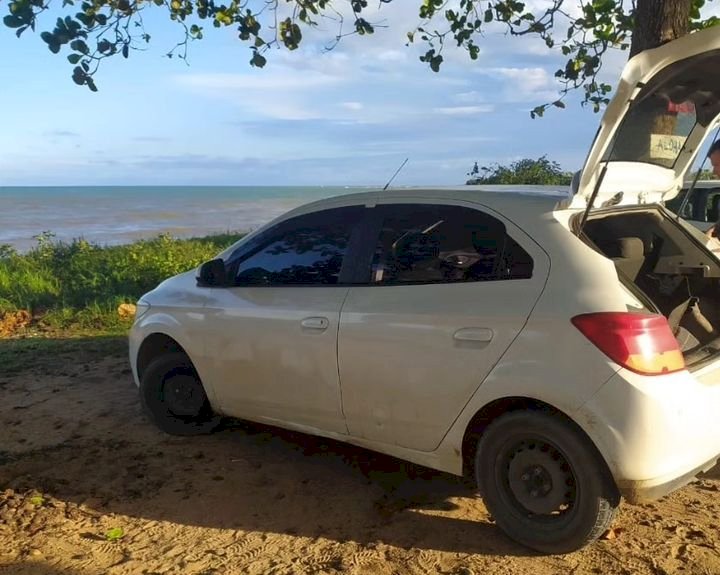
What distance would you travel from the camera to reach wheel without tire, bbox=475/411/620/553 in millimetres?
3133

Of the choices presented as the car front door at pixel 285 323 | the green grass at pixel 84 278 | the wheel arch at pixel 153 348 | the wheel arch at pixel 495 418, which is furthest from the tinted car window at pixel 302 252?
the green grass at pixel 84 278

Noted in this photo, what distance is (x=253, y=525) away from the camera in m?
3.75

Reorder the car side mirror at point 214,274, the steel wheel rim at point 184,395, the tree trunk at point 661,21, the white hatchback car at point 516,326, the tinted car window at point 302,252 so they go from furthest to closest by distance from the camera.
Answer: the tree trunk at point 661,21, the steel wheel rim at point 184,395, the car side mirror at point 214,274, the tinted car window at point 302,252, the white hatchback car at point 516,326

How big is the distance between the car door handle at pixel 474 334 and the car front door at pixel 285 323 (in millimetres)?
766

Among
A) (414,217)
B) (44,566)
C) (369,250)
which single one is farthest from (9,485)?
(414,217)

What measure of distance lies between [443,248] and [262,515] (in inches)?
66.9

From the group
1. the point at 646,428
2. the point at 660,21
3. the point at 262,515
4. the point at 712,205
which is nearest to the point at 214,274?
the point at 262,515

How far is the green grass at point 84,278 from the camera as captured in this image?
9.13m

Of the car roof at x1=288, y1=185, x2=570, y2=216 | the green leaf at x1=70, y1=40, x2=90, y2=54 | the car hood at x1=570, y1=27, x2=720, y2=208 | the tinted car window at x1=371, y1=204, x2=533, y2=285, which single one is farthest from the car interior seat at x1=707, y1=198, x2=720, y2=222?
the green leaf at x1=70, y1=40, x2=90, y2=54

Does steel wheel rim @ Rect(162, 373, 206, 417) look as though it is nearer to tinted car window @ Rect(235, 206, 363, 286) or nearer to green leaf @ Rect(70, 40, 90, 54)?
tinted car window @ Rect(235, 206, 363, 286)

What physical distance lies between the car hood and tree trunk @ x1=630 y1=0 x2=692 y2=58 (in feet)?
6.09

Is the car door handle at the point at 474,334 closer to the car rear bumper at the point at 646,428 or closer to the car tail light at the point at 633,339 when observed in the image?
the car tail light at the point at 633,339

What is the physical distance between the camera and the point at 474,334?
11.1ft

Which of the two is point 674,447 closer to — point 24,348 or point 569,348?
point 569,348
